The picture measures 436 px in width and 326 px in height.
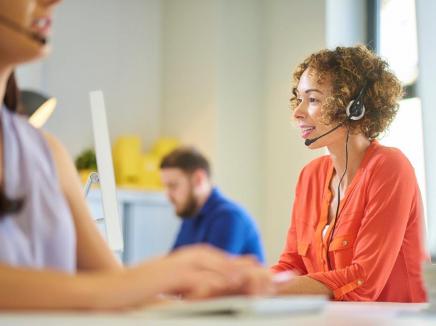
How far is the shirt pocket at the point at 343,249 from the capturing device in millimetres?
1789

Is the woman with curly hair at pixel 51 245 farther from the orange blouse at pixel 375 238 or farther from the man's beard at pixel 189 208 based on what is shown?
the man's beard at pixel 189 208

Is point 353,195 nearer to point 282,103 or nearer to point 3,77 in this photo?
point 3,77

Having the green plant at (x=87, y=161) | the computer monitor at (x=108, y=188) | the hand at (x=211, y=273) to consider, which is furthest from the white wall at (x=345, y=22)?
the hand at (x=211, y=273)

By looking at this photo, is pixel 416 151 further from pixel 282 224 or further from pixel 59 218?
pixel 59 218

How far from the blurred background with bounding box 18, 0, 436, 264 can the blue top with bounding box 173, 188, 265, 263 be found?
0.84 meters

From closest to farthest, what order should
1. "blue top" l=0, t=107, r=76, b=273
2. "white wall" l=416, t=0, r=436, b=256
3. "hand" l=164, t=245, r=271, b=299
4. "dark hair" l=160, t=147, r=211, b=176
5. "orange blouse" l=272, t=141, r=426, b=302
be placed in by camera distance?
"hand" l=164, t=245, r=271, b=299, "blue top" l=0, t=107, r=76, b=273, "white wall" l=416, t=0, r=436, b=256, "orange blouse" l=272, t=141, r=426, b=302, "dark hair" l=160, t=147, r=211, b=176

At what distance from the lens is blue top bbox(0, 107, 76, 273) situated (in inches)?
34.4

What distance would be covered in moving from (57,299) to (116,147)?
3783 mm

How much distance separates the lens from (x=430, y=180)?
124 cm

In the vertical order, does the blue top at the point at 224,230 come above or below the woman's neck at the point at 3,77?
below

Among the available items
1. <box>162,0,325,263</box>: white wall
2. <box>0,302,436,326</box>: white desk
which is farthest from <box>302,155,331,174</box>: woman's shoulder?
<box>162,0,325,263</box>: white wall

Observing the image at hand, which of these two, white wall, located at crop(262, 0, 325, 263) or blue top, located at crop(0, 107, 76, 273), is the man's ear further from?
blue top, located at crop(0, 107, 76, 273)

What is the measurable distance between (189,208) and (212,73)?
3.63 ft

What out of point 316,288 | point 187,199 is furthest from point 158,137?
point 316,288
